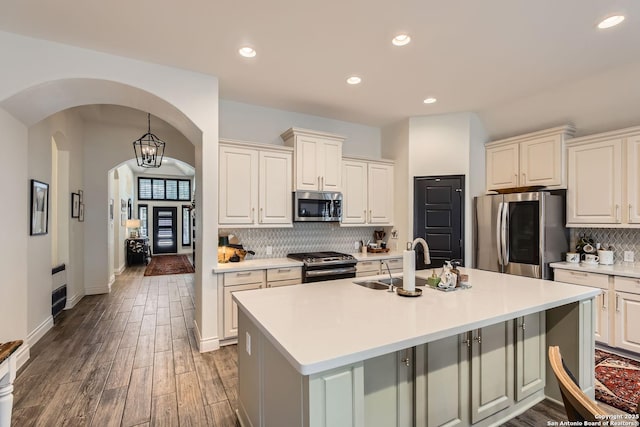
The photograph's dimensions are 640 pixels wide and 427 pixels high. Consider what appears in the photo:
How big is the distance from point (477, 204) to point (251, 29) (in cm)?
363

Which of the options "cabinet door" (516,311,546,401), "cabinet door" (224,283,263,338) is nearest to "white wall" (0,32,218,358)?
"cabinet door" (224,283,263,338)

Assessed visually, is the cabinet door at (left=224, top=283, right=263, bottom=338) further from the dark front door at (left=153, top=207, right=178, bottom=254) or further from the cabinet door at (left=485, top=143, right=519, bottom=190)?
the dark front door at (left=153, top=207, right=178, bottom=254)

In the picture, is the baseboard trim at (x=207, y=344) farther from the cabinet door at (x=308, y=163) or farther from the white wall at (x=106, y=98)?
the cabinet door at (x=308, y=163)

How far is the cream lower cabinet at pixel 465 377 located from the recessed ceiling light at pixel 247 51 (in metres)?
2.79

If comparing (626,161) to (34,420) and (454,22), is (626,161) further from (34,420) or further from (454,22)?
(34,420)

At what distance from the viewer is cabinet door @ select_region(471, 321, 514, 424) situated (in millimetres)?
1981

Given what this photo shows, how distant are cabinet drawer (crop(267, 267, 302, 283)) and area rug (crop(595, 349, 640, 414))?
9.65 ft

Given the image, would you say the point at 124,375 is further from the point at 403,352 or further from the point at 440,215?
the point at 440,215

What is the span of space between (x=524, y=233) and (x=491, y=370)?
2.34 m

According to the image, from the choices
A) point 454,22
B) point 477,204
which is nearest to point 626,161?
point 477,204

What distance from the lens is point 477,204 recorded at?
4379mm

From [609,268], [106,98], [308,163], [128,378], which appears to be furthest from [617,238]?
[106,98]

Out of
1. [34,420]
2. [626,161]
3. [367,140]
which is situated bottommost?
[34,420]

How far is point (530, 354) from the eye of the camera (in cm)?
231
